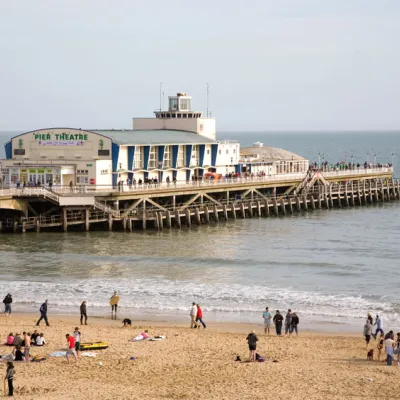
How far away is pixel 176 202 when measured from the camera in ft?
239

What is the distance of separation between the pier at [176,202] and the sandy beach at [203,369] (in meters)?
26.8

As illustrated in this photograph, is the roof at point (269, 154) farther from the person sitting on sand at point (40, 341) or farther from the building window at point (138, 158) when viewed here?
the person sitting on sand at point (40, 341)

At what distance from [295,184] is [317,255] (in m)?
26.4

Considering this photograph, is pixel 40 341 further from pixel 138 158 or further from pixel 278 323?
pixel 138 158

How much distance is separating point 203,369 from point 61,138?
39.9 metres

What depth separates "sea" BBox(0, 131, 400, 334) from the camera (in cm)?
4138

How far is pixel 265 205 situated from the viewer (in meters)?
76.6

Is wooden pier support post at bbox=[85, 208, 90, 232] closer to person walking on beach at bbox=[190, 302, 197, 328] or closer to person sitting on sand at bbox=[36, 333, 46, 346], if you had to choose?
person walking on beach at bbox=[190, 302, 197, 328]

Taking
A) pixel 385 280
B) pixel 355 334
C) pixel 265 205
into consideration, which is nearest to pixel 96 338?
pixel 355 334

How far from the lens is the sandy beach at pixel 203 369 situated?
27766mm

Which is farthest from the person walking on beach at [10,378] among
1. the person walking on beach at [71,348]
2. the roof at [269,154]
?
the roof at [269,154]

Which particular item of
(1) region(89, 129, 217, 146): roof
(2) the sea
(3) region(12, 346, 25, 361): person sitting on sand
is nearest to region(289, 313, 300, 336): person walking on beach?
(2) the sea

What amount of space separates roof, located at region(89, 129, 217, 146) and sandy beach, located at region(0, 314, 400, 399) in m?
34.3

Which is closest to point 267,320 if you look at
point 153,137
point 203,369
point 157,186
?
point 203,369
